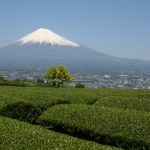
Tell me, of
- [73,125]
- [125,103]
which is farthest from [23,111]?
[125,103]

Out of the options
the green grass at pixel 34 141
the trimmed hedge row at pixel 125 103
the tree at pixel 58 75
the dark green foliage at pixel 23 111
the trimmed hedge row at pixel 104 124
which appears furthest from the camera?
the tree at pixel 58 75

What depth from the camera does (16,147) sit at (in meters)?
11.9

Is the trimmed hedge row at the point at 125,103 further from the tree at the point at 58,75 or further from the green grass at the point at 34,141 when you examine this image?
the tree at the point at 58,75

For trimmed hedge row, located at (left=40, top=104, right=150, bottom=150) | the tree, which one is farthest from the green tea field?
the tree

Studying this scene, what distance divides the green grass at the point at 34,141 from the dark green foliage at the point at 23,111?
7.22 meters

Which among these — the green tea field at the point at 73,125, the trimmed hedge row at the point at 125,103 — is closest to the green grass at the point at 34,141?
the green tea field at the point at 73,125

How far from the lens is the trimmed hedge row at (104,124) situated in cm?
1586

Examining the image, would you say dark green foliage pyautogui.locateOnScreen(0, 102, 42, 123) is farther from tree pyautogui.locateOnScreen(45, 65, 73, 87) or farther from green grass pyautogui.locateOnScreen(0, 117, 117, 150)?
tree pyautogui.locateOnScreen(45, 65, 73, 87)

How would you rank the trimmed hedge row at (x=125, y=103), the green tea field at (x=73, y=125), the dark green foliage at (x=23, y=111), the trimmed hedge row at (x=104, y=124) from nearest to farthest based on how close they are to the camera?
1. the green tea field at (x=73, y=125)
2. the trimmed hedge row at (x=104, y=124)
3. the dark green foliage at (x=23, y=111)
4. the trimmed hedge row at (x=125, y=103)

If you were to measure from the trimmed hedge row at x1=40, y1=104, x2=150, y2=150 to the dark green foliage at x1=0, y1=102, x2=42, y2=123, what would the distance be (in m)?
1.43

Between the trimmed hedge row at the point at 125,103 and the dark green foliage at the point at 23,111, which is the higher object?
the trimmed hedge row at the point at 125,103

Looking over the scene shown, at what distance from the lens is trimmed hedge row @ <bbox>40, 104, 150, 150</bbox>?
15859mm

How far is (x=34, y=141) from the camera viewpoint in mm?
12422

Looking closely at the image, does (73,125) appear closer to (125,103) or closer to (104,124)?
(104,124)
